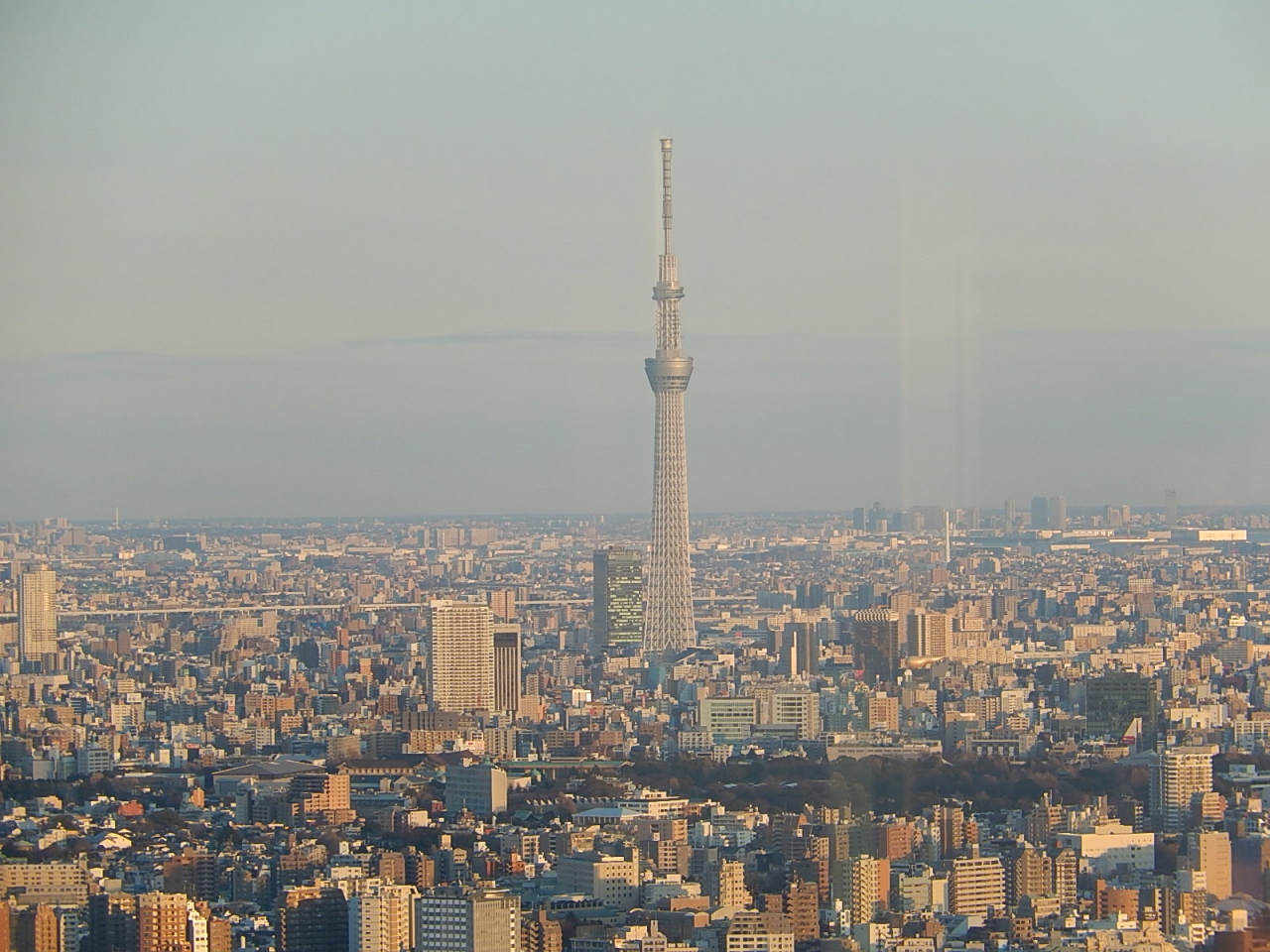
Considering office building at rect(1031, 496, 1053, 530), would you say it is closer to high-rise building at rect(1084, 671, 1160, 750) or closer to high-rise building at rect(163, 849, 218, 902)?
high-rise building at rect(1084, 671, 1160, 750)

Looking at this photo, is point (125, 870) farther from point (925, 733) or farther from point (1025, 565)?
point (1025, 565)

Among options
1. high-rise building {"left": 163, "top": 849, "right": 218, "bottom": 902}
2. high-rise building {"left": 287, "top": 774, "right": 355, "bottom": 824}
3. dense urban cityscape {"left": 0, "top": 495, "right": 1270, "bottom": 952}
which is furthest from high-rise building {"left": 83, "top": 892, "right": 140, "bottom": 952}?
high-rise building {"left": 287, "top": 774, "right": 355, "bottom": 824}

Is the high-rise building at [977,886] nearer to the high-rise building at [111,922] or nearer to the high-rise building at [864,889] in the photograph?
the high-rise building at [864,889]

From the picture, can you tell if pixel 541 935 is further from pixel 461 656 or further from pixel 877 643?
pixel 461 656

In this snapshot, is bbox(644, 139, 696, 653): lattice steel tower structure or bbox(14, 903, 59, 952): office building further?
bbox(644, 139, 696, 653): lattice steel tower structure

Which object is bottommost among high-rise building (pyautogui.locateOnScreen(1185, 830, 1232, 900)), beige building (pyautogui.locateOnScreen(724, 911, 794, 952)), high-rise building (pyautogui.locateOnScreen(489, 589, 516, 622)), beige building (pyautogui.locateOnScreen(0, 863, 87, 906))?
beige building (pyautogui.locateOnScreen(724, 911, 794, 952))

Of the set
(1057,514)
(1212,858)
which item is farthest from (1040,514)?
(1212,858)

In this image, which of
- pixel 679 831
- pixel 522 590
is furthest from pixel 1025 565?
pixel 679 831
